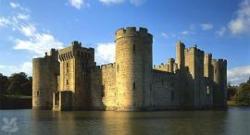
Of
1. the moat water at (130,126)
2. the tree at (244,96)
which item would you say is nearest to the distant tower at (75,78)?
the moat water at (130,126)

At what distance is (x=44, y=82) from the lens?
173ft

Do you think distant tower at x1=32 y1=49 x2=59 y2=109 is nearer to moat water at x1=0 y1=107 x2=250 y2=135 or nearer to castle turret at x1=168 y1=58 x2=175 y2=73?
castle turret at x1=168 y1=58 x2=175 y2=73

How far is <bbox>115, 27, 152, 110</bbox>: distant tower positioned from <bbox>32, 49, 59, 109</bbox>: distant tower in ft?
52.7

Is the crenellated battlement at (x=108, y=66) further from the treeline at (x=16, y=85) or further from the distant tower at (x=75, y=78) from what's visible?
the treeline at (x=16, y=85)

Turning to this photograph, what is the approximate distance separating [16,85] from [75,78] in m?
33.8

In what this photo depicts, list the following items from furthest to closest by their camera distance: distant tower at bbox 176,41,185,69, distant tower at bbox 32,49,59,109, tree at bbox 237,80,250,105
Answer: tree at bbox 237,80,250,105, distant tower at bbox 32,49,59,109, distant tower at bbox 176,41,185,69

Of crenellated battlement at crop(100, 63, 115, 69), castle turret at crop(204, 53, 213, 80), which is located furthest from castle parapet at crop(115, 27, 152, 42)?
castle turret at crop(204, 53, 213, 80)

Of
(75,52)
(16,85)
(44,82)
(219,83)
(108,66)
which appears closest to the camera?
(108,66)

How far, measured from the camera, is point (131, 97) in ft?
128

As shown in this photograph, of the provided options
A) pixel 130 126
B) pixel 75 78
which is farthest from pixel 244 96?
pixel 130 126

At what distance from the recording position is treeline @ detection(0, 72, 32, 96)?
74.6 m

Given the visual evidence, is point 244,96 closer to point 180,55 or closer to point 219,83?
point 219,83

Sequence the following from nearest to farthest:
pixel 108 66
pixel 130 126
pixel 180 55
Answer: pixel 130 126 → pixel 108 66 → pixel 180 55

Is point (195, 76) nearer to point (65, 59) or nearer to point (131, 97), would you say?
point (131, 97)
